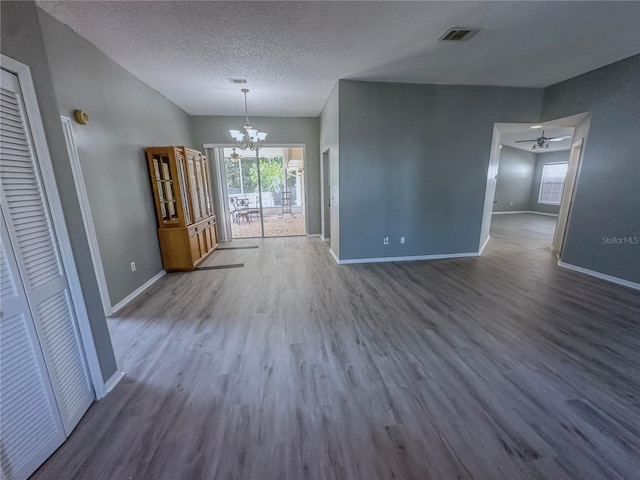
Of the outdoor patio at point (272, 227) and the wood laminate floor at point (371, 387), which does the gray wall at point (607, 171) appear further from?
Answer: the outdoor patio at point (272, 227)

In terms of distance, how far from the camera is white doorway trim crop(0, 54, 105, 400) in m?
1.30

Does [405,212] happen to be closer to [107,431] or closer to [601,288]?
[601,288]

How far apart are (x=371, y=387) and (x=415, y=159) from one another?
367cm

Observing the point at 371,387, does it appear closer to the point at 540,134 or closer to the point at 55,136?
the point at 55,136

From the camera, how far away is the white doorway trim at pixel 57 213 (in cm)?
130

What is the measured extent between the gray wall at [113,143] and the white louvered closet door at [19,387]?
181 cm

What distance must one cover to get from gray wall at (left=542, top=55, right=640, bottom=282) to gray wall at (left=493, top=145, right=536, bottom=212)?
284 inches

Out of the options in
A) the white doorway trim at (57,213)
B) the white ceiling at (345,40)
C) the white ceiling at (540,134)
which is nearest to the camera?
the white doorway trim at (57,213)

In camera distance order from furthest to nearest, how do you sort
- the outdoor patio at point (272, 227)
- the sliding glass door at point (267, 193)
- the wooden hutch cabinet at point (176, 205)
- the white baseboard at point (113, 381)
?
the sliding glass door at point (267, 193), the outdoor patio at point (272, 227), the wooden hutch cabinet at point (176, 205), the white baseboard at point (113, 381)

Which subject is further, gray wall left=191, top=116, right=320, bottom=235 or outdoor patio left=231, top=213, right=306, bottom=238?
outdoor patio left=231, top=213, right=306, bottom=238

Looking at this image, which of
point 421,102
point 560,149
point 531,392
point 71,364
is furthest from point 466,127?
point 560,149

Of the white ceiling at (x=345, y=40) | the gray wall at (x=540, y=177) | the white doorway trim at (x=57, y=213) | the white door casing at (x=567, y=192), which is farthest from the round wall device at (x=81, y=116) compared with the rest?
the gray wall at (x=540, y=177)

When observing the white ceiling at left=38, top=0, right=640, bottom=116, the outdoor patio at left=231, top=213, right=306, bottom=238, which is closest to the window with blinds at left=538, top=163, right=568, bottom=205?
the white ceiling at left=38, top=0, right=640, bottom=116

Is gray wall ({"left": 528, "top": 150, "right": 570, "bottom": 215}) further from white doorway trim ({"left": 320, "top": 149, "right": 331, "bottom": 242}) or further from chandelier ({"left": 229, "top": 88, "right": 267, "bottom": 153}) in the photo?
chandelier ({"left": 229, "top": 88, "right": 267, "bottom": 153})
